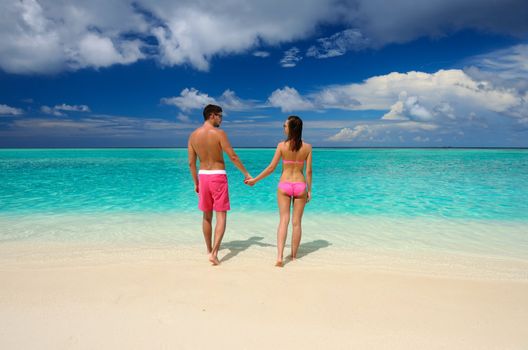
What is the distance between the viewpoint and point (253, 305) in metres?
3.31

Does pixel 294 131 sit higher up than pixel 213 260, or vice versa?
pixel 294 131

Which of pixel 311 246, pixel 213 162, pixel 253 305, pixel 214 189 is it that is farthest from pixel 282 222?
pixel 253 305

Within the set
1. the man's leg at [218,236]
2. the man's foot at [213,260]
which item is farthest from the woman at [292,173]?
the man's foot at [213,260]

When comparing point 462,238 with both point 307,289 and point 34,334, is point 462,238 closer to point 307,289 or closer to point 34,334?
point 307,289

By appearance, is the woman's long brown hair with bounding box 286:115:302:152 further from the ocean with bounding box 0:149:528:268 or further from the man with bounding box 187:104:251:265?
the ocean with bounding box 0:149:528:268

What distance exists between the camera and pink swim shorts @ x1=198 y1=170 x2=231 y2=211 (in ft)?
15.1

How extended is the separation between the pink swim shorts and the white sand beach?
93 cm

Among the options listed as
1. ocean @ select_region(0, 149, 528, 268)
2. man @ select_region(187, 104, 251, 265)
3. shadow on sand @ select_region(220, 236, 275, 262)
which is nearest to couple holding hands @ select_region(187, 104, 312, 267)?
man @ select_region(187, 104, 251, 265)

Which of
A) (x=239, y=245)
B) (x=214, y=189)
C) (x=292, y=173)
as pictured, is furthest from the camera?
(x=239, y=245)

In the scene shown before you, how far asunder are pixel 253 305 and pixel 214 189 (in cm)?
187

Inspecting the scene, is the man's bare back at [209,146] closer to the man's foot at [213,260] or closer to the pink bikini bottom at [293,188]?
the pink bikini bottom at [293,188]

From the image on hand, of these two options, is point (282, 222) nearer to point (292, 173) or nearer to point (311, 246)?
point (292, 173)

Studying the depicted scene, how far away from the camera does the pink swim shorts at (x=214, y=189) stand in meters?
4.60

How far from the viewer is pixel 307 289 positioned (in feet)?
12.2
